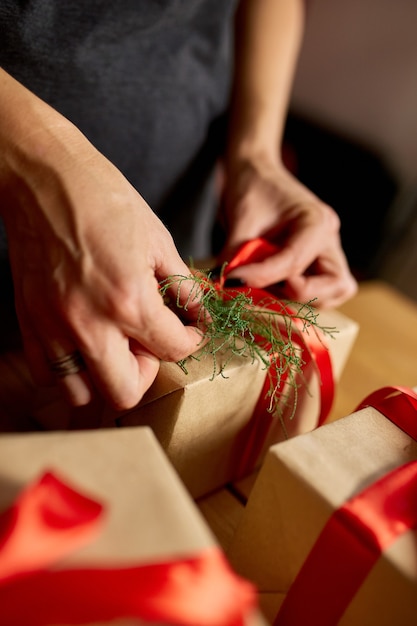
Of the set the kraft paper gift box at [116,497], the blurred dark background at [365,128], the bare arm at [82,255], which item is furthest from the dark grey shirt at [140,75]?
the blurred dark background at [365,128]

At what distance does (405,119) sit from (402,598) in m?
2.20

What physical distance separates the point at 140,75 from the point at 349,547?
67 cm

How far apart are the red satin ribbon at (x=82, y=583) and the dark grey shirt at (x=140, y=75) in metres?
0.55

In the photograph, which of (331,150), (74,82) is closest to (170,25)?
(74,82)

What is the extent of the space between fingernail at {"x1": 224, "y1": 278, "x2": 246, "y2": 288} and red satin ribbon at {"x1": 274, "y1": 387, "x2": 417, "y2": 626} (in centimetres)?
26

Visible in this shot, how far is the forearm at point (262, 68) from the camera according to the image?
0.88 metres

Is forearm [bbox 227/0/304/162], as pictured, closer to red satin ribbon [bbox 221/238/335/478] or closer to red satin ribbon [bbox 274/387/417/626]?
red satin ribbon [bbox 221/238/335/478]

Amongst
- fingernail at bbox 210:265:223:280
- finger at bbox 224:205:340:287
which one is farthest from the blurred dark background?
fingernail at bbox 210:265:223:280

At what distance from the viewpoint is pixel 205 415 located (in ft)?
1.67

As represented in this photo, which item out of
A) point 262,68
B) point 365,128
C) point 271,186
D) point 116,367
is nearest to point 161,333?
point 116,367

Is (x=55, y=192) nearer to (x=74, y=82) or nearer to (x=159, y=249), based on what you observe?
(x=159, y=249)

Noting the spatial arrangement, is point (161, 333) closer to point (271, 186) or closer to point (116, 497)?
point (116, 497)

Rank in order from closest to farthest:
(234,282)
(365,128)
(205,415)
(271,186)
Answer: (205,415), (234,282), (271,186), (365,128)

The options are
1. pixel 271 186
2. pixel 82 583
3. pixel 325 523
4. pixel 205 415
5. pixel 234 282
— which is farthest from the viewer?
pixel 271 186
